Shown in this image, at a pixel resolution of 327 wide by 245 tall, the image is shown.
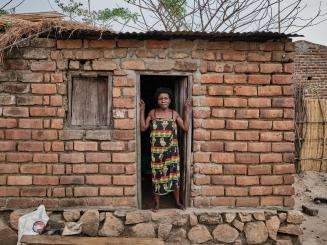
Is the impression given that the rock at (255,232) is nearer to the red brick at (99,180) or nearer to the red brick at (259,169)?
the red brick at (259,169)

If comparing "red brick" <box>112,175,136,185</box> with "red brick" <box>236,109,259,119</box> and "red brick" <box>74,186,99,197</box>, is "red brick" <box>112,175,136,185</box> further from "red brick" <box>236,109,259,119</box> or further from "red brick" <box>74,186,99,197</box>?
"red brick" <box>236,109,259,119</box>

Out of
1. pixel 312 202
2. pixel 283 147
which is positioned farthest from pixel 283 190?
pixel 312 202

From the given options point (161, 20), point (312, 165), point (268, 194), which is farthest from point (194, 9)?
point (268, 194)

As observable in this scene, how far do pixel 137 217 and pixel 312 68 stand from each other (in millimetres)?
10596

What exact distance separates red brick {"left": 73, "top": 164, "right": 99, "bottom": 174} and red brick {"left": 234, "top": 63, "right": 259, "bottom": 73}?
211cm

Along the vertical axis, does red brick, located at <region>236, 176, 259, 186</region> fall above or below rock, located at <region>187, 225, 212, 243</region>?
above

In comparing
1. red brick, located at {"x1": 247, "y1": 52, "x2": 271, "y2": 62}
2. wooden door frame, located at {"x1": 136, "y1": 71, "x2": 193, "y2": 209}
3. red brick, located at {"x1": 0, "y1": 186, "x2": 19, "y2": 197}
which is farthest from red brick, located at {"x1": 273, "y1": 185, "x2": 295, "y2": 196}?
red brick, located at {"x1": 0, "y1": 186, "x2": 19, "y2": 197}

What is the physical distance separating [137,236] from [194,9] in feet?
23.4

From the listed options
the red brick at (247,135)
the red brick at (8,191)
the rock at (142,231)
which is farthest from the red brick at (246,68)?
the red brick at (8,191)

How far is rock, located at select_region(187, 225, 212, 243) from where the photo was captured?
14.8ft

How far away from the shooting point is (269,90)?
4543mm

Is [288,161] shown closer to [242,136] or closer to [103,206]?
[242,136]

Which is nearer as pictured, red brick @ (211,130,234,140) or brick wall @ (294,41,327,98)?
red brick @ (211,130,234,140)

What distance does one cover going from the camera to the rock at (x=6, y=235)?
4406mm
